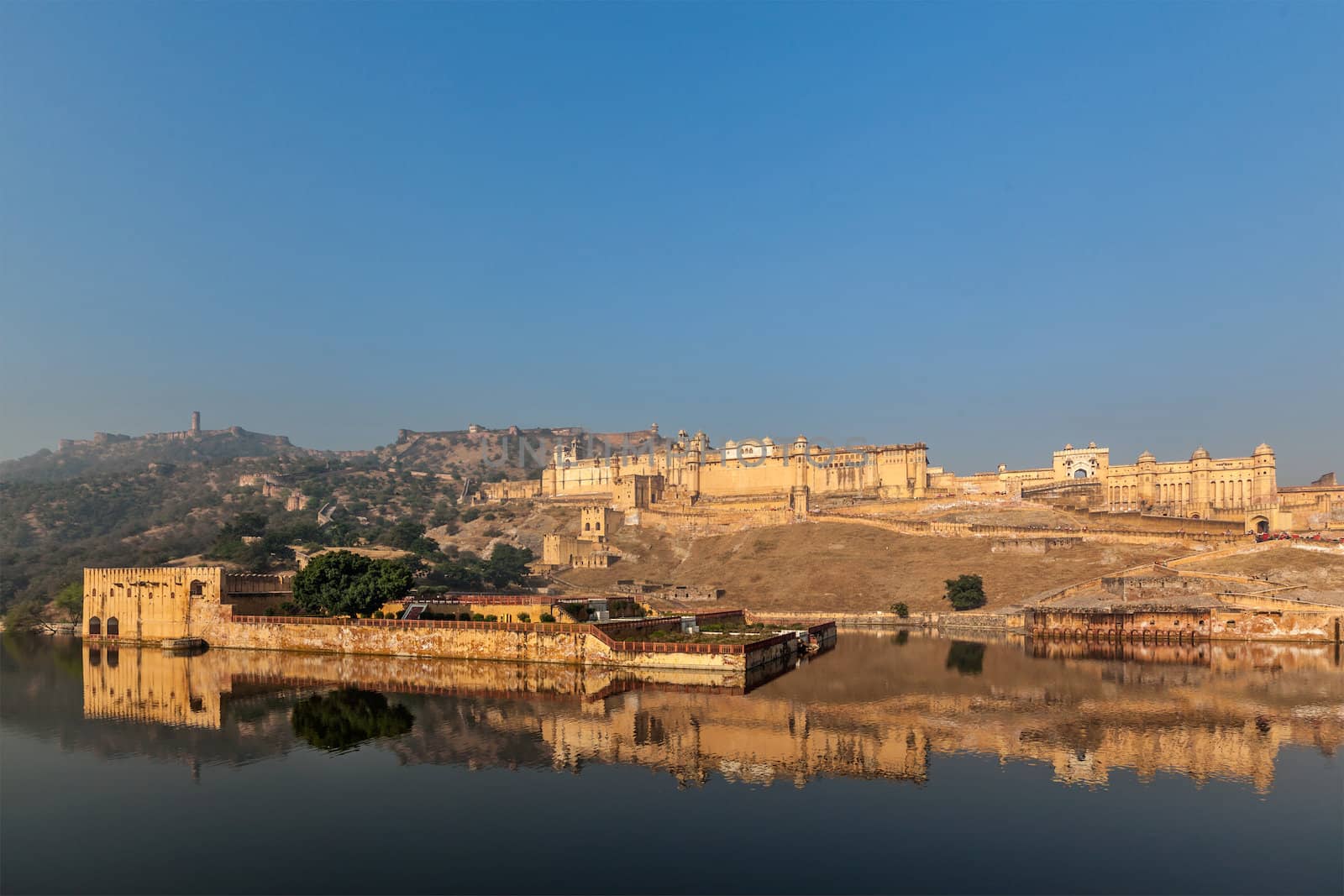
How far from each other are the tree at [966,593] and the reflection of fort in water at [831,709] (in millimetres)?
15841

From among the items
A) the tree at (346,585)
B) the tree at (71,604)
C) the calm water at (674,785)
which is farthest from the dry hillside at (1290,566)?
the tree at (71,604)

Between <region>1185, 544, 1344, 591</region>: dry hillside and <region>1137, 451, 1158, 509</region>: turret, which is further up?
<region>1137, 451, 1158, 509</region>: turret

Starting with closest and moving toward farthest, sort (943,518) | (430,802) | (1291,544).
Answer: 1. (430,802)
2. (1291,544)
3. (943,518)

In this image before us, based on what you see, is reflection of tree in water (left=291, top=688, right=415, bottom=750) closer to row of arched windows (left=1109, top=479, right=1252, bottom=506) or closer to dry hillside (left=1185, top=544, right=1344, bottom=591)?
dry hillside (left=1185, top=544, right=1344, bottom=591)

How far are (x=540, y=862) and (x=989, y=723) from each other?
640 inches

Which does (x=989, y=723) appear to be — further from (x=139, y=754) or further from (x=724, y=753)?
(x=139, y=754)

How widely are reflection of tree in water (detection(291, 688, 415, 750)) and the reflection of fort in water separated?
0.76m

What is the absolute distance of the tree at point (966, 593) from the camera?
198 feet

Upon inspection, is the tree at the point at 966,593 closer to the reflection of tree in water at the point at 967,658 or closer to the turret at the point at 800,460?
the reflection of tree in water at the point at 967,658

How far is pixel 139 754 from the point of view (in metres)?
24.6

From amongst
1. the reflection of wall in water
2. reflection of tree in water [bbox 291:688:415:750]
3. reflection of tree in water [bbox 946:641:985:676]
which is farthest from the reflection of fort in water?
reflection of tree in water [bbox 291:688:415:750]

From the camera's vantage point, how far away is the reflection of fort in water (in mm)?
23422

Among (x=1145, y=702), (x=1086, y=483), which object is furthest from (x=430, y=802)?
(x=1086, y=483)

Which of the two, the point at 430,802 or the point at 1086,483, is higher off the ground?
the point at 1086,483
